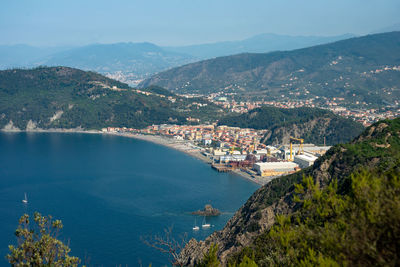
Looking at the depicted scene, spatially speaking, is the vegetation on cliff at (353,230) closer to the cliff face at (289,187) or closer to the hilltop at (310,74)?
the cliff face at (289,187)

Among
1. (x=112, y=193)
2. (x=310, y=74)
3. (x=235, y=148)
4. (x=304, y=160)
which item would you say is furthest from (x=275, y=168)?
(x=310, y=74)

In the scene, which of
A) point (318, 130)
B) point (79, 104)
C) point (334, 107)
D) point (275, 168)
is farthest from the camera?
point (334, 107)

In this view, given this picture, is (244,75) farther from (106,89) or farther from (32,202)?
(32,202)

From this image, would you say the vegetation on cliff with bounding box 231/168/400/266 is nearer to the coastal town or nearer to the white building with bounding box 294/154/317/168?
the coastal town

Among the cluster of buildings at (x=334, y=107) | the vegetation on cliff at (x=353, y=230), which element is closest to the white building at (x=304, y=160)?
the cluster of buildings at (x=334, y=107)

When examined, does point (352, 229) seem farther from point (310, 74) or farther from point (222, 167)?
point (310, 74)

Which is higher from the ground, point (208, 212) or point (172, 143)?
point (208, 212)
